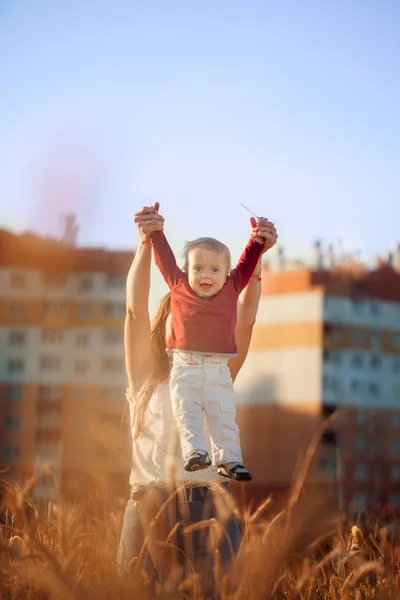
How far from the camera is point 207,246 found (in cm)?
273

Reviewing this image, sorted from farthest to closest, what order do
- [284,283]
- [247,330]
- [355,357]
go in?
[355,357] < [284,283] < [247,330]

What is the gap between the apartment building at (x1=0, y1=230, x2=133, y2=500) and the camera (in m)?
74.6

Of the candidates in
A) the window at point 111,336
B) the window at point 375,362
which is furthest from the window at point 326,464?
the window at point 111,336

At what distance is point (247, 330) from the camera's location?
3.03 m

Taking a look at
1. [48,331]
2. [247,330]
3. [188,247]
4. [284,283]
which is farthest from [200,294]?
[48,331]

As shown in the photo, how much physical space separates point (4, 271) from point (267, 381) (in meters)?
23.6

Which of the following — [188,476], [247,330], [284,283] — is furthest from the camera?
[284,283]

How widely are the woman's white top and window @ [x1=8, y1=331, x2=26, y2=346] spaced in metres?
74.0

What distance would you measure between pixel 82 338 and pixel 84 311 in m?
2.31

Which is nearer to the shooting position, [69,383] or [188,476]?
[188,476]

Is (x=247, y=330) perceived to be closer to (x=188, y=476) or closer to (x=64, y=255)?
(x=188, y=476)

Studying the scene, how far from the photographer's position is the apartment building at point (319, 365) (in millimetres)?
73188

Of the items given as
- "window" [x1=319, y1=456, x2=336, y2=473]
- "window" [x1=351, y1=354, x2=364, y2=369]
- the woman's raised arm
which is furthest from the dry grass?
"window" [x1=319, y1=456, x2=336, y2=473]

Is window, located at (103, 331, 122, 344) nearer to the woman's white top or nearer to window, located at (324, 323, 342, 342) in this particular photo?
window, located at (324, 323, 342, 342)
